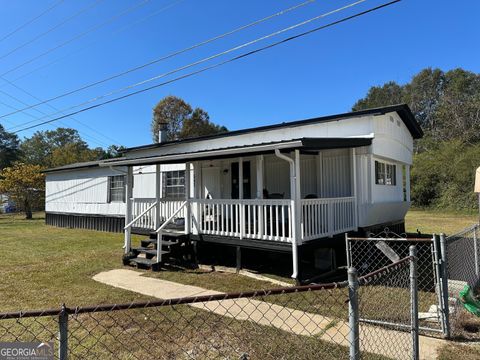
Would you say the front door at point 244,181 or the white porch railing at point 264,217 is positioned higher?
the front door at point 244,181

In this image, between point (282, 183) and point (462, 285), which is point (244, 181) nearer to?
point (282, 183)

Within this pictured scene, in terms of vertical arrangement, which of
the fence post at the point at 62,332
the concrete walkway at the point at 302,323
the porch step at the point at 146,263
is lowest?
the concrete walkway at the point at 302,323

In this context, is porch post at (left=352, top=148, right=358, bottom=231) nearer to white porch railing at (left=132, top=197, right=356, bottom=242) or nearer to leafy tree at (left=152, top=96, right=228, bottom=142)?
white porch railing at (left=132, top=197, right=356, bottom=242)

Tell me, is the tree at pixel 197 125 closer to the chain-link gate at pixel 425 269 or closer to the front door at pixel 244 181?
the front door at pixel 244 181

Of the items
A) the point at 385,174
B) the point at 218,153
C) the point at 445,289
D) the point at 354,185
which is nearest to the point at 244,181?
the point at 354,185

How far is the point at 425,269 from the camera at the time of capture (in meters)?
8.23

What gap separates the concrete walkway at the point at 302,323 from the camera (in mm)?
4297

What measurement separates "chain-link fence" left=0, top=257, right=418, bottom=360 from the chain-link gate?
34cm

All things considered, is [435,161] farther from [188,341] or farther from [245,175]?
[188,341]

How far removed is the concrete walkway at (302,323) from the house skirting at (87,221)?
9.94 metres

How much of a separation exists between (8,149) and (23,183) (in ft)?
154

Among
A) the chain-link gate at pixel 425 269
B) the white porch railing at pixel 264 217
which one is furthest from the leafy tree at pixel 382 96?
the white porch railing at pixel 264 217

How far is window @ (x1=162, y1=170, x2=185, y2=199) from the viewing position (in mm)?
14195

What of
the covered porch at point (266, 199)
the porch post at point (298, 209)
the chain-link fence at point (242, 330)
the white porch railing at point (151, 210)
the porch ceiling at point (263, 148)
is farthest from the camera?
the white porch railing at point (151, 210)
